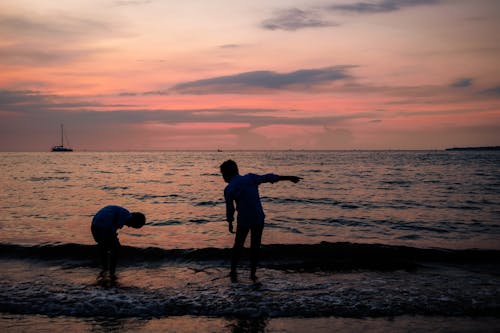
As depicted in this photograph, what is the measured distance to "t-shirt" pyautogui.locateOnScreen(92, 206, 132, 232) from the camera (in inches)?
313

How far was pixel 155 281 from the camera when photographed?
8367mm

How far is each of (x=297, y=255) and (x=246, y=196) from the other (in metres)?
4.18

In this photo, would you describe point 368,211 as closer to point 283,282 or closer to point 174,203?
point 174,203

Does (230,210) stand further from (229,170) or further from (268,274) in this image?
(268,274)

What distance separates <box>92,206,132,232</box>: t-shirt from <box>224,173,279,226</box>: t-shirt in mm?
Answer: 2284

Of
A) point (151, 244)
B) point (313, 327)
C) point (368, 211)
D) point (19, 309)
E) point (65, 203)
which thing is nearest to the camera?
point (313, 327)

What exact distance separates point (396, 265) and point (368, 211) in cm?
1008

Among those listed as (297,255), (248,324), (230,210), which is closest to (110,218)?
(230,210)

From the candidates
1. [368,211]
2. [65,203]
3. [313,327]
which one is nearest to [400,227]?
[368,211]

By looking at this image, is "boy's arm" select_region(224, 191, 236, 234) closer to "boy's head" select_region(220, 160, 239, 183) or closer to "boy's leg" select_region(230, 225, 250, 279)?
"boy's head" select_region(220, 160, 239, 183)

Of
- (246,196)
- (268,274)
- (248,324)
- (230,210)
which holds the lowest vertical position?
(268,274)

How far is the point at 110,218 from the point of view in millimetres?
8016

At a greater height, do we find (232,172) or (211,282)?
(232,172)

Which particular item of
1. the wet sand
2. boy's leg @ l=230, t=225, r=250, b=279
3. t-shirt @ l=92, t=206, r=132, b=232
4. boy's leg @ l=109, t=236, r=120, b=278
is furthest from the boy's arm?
boy's leg @ l=109, t=236, r=120, b=278
